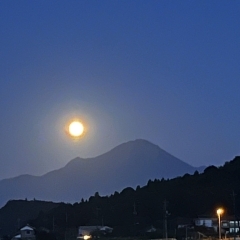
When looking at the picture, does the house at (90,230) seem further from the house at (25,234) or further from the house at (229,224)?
the house at (229,224)

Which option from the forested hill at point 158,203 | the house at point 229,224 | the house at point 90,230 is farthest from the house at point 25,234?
the house at point 229,224

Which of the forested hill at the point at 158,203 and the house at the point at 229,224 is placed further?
the forested hill at the point at 158,203

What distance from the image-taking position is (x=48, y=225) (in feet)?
300

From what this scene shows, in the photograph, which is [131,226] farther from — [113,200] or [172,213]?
[113,200]

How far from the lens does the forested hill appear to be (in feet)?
283

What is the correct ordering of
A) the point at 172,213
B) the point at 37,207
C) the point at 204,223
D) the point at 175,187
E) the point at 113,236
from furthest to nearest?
the point at 37,207 → the point at 175,187 → the point at 172,213 → the point at 204,223 → the point at 113,236

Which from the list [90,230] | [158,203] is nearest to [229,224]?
[90,230]

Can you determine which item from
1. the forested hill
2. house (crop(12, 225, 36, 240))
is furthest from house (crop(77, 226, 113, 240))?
house (crop(12, 225, 36, 240))

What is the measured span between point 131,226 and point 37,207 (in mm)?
47205

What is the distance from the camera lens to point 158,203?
297 ft

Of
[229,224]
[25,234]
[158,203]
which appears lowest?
[25,234]

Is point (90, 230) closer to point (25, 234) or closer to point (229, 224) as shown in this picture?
point (25, 234)

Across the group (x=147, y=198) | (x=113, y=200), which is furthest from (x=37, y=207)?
(x=147, y=198)

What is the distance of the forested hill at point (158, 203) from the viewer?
283ft
